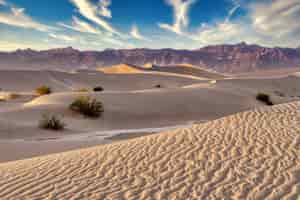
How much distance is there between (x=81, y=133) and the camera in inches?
558

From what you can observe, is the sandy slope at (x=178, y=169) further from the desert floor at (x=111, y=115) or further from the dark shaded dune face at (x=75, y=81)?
the dark shaded dune face at (x=75, y=81)

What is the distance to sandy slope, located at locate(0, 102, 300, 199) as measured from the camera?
4.96 m

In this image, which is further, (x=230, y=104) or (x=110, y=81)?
(x=110, y=81)

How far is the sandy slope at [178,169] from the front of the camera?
496cm

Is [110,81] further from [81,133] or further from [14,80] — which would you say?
[81,133]

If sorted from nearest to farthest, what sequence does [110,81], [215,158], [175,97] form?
[215,158]
[175,97]
[110,81]

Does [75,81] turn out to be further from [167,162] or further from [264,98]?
[167,162]

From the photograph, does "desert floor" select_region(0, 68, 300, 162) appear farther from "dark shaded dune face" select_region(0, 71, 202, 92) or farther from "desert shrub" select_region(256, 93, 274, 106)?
"dark shaded dune face" select_region(0, 71, 202, 92)

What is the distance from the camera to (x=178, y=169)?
5.86 m

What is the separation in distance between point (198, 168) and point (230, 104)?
19.4 metres

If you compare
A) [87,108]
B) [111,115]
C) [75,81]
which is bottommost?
[111,115]

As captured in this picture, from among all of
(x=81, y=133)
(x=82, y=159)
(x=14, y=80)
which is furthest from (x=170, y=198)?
(x=14, y=80)

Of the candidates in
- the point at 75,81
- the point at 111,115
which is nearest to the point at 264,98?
the point at 111,115

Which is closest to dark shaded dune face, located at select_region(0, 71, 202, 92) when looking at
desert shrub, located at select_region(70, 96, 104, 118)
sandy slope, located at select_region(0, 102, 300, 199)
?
desert shrub, located at select_region(70, 96, 104, 118)
